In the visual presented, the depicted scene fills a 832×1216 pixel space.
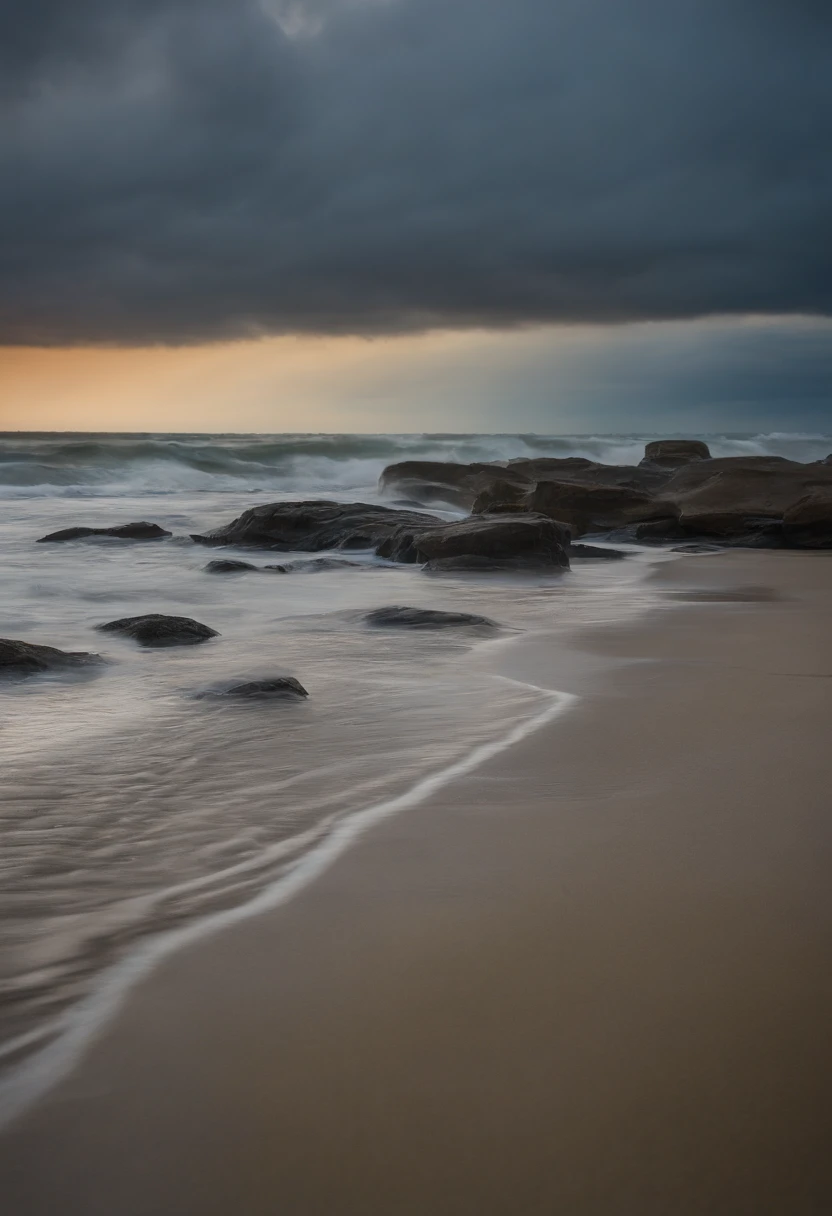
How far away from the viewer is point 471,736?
3094 mm

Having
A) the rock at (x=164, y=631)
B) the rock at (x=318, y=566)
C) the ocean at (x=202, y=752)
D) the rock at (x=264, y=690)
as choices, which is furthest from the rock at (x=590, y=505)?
the rock at (x=264, y=690)

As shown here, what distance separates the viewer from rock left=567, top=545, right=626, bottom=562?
10195 mm

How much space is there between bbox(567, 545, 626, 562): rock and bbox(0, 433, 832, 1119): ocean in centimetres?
230

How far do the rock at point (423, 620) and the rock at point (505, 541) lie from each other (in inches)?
123

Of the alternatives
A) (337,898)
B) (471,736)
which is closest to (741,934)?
(337,898)

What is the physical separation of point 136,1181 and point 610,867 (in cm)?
109

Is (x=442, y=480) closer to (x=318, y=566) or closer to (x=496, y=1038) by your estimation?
(x=318, y=566)

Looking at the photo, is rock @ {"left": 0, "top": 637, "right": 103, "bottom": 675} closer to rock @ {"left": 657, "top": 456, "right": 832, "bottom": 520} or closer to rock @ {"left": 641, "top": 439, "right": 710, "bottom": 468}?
rock @ {"left": 657, "top": 456, "right": 832, "bottom": 520}

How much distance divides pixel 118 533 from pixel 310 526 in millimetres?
2220

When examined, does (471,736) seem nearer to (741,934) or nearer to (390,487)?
(741,934)

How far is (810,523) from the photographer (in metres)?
10.8

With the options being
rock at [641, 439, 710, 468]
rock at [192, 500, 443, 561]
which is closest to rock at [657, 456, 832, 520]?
rock at [192, 500, 443, 561]

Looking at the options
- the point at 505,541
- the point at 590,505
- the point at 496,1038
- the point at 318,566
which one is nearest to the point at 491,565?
the point at 505,541

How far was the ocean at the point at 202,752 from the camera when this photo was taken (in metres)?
1.71
